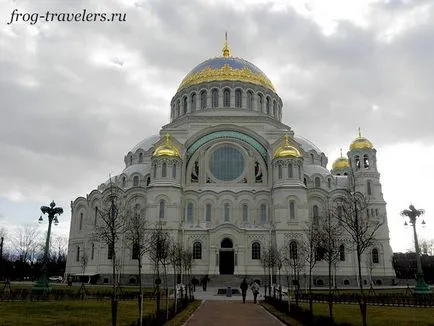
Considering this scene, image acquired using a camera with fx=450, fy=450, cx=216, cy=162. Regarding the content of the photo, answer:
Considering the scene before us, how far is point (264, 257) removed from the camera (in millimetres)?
43750

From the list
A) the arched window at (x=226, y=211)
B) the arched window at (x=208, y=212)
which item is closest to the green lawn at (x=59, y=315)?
the arched window at (x=208, y=212)

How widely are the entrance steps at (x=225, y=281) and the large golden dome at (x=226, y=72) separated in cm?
2641

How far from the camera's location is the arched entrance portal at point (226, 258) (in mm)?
47594

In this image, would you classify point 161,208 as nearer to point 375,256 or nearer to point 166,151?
point 166,151

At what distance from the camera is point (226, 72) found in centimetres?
6012

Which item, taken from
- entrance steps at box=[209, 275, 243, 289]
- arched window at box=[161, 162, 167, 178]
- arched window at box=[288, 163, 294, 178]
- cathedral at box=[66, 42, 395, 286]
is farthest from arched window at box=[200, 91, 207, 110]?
entrance steps at box=[209, 275, 243, 289]

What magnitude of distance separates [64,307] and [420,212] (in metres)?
22.9

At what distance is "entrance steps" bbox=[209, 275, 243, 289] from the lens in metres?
44.3

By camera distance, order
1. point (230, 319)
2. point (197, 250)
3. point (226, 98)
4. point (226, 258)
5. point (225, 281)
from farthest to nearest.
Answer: point (226, 98) → point (226, 258) → point (197, 250) → point (225, 281) → point (230, 319)

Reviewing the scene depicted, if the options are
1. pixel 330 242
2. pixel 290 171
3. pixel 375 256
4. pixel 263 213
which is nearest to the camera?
pixel 330 242

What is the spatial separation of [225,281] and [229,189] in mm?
10391

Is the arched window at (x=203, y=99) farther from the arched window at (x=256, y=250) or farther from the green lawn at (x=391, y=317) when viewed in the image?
the green lawn at (x=391, y=317)

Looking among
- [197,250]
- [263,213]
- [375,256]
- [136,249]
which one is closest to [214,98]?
[263,213]

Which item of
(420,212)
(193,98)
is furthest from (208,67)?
(420,212)
